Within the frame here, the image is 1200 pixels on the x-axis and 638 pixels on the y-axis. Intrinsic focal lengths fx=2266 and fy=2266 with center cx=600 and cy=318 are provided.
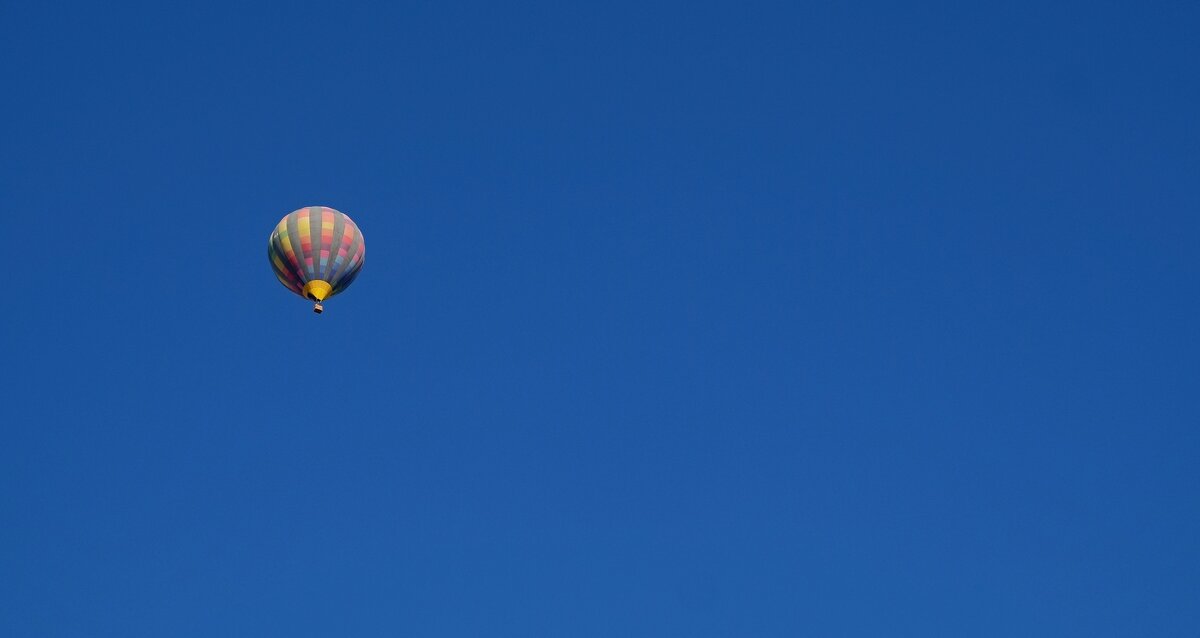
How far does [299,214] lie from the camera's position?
56.7 m

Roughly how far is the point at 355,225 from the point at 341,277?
1581 millimetres

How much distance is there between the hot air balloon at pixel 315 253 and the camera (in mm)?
55938

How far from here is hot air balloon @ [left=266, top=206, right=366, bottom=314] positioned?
55.9m

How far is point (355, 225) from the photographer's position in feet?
188

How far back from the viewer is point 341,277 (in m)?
56.5

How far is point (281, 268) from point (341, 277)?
150 centimetres

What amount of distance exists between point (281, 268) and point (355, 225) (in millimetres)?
2288

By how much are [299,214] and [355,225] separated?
151cm

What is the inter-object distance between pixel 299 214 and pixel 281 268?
1451mm

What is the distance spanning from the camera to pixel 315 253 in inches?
2203
